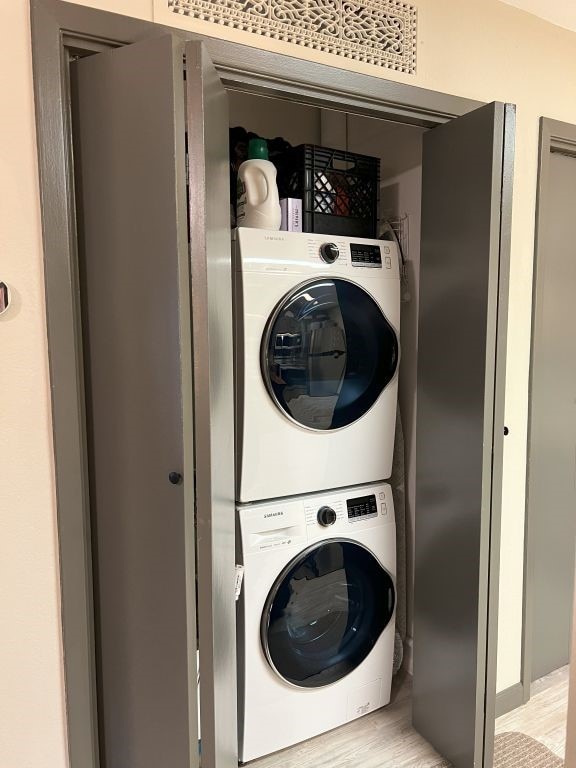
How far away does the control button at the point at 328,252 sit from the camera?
163 cm

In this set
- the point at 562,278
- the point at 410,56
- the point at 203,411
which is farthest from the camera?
the point at 562,278

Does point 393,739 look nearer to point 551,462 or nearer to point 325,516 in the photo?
point 325,516

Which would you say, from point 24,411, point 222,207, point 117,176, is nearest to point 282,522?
point 24,411

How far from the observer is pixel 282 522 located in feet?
5.39

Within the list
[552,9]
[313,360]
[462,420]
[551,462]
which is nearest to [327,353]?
[313,360]

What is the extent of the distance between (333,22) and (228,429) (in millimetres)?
1094

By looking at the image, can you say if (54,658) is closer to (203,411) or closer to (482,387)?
(203,411)

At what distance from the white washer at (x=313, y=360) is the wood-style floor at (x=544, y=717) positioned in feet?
3.30

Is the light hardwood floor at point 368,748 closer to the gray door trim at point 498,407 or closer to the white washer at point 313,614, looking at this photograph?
the white washer at point 313,614

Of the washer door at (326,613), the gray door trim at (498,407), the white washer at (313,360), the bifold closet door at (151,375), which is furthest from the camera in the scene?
the washer door at (326,613)

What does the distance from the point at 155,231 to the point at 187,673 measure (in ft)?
3.14

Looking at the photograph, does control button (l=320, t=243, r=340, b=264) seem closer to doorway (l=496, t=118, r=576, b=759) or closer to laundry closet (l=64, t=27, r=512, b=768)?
laundry closet (l=64, t=27, r=512, b=768)

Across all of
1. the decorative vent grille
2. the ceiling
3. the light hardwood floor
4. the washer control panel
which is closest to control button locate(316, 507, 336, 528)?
the washer control panel

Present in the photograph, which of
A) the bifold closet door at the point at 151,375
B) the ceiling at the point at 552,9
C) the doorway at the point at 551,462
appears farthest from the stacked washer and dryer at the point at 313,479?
the ceiling at the point at 552,9
